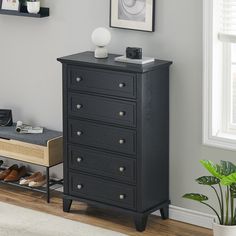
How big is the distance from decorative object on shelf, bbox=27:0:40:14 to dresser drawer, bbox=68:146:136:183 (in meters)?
1.02

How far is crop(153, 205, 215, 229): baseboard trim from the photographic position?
16.4 feet

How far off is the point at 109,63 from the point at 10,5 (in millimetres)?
1118

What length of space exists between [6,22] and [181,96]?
5.12 ft

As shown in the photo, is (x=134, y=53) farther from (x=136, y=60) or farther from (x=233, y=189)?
(x=233, y=189)

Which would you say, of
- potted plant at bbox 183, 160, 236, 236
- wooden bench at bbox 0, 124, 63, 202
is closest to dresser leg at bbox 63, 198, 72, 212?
wooden bench at bbox 0, 124, 63, 202

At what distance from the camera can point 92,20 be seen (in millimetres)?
5285

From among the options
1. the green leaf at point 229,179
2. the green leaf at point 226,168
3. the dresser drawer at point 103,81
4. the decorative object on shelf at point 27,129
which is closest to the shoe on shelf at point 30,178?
A: the decorative object on shelf at point 27,129

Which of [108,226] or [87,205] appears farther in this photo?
[87,205]

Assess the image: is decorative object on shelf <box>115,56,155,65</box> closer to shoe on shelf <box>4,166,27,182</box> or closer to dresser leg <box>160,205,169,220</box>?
dresser leg <box>160,205,169,220</box>

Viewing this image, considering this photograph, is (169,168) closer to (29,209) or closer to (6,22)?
(29,209)

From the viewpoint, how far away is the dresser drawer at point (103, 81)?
4.79 m

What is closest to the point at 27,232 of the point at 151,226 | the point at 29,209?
the point at 29,209

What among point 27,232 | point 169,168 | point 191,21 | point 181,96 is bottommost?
point 27,232

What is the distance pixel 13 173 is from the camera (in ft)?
19.0
